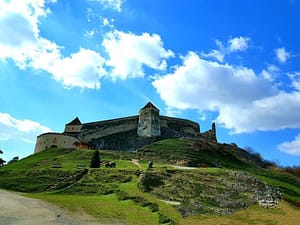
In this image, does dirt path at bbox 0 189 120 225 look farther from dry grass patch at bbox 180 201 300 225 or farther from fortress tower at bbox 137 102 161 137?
fortress tower at bbox 137 102 161 137

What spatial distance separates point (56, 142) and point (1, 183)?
3906cm

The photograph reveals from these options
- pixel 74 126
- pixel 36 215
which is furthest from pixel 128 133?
pixel 36 215

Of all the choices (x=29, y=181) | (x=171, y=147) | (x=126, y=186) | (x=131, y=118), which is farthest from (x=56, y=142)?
(x=126, y=186)

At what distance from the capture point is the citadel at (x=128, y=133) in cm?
8356

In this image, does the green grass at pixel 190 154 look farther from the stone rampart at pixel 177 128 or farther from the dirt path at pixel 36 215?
the dirt path at pixel 36 215

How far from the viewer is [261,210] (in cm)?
2934

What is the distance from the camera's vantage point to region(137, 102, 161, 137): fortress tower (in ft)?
276

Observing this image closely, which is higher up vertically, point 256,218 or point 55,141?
point 55,141

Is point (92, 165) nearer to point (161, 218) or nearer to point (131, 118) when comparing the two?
point (161, 218)

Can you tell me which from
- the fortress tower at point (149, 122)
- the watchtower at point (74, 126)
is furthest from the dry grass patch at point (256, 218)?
the watchtower at point (74, 126)

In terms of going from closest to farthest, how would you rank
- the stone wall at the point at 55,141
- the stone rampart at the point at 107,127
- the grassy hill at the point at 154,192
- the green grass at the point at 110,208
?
the green grass at the point at 110,208 → the grassy hill at the point at 154,192 → the stone wall at the point at 55,141 → the stone rampart at the point at 107,127

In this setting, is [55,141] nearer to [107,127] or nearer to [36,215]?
[107,127]

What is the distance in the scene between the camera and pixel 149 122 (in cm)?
8500

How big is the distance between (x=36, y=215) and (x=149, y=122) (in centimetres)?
6195
